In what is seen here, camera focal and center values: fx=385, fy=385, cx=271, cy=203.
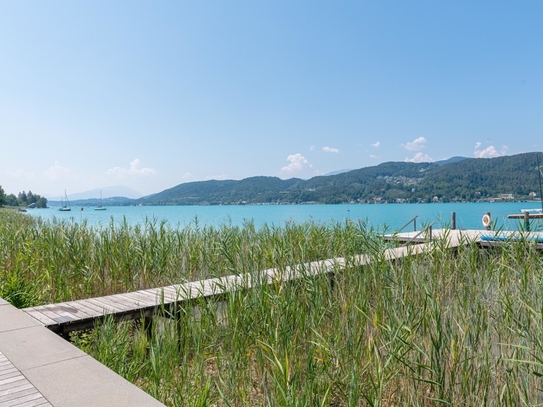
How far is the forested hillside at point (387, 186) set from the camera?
115 feet

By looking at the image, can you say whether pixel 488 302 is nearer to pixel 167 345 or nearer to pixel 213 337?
pixel 213 337

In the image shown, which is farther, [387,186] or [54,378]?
[387,186]

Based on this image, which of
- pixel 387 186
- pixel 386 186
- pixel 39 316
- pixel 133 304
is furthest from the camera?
pixel 386 186

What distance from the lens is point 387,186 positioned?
226 ft

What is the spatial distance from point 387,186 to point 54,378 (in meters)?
70.6

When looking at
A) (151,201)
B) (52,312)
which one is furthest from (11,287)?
(151,201)

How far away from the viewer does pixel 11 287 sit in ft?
12.8

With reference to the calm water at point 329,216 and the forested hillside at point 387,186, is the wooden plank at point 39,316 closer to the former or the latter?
the calm water at point 329,216

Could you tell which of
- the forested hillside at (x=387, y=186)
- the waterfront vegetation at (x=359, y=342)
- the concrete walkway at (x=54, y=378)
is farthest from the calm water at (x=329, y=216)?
the concrete walkway at (x=54, y=378)

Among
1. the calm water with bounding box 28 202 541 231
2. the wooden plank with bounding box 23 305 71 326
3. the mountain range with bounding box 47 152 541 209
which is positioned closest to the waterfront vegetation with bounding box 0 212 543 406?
the wooden plank with bounding box 23 305 71 326

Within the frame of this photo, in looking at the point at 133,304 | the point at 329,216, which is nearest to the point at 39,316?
the point at 133,304

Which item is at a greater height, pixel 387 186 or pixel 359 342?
pixel 387 186

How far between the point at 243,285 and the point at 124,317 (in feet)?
3.56

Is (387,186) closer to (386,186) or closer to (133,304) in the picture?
(386,186)
